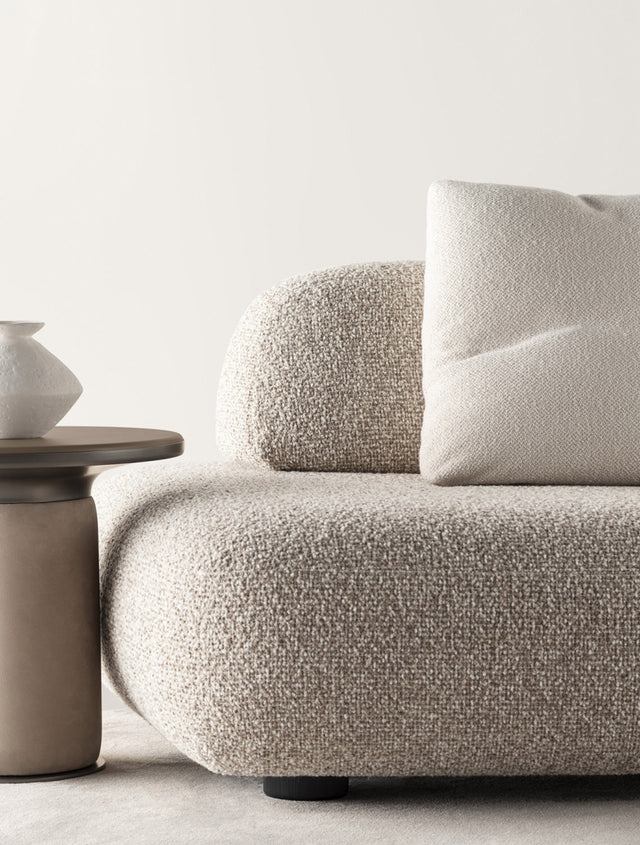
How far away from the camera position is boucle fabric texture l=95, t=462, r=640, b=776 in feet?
4.48

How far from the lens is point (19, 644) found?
1.59 m

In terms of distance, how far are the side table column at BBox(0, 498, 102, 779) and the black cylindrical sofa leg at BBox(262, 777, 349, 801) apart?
288mm

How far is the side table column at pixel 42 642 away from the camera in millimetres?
1591

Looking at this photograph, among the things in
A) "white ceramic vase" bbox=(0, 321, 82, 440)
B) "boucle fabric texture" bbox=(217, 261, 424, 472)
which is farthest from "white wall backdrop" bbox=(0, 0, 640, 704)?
"white ceramic vase" bbox=(0, 321, 82, 440)

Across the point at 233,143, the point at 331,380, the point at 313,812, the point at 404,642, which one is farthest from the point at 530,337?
the point at 233,143

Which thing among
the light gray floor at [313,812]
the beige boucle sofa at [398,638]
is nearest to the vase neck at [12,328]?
the beige boucle sofa at [398,638]

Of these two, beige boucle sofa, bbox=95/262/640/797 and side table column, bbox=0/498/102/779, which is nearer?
beige boucle sofa, bbox=95/262/640/797

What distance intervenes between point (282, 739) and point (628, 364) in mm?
758

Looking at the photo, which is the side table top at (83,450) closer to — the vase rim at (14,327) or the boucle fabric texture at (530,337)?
the vase rim at (14,327)

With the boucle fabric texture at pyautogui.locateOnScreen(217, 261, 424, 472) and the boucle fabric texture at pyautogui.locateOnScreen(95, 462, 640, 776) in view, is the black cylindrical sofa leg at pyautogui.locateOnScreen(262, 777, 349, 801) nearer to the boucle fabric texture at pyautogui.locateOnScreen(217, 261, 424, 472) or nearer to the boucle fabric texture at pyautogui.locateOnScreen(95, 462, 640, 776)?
the boucle fabric texture at pyautogui.locateOnScreen(95, 462, 640, 776)

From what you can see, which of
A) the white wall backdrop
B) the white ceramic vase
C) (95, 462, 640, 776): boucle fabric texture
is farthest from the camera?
the white wall backdrop

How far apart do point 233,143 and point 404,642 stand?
1.88 m

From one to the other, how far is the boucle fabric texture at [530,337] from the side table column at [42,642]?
0.53 metres

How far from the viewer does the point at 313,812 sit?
146cm
